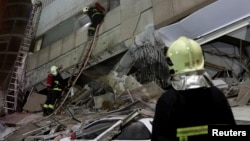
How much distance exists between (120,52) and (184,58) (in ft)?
22.7

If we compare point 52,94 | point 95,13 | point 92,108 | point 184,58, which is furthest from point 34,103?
point 184,58

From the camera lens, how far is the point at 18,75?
39.2 feet

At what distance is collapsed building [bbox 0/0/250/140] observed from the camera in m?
6.64

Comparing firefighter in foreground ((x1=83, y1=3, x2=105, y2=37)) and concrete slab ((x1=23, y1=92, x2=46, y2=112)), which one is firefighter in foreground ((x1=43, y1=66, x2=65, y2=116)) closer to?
concrete slab ((x1=23, y1=92, x2=46, y2=112))

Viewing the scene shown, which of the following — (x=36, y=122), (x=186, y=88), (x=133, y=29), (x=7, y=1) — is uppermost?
(x=7, y=1)

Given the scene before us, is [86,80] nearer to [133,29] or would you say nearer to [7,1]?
[133,29]

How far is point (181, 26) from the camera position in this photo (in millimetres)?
6852

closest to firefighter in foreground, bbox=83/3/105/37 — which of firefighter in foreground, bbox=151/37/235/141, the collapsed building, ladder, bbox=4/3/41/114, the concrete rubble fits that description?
the collapsed building

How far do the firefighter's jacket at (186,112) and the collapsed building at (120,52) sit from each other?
2521 mm

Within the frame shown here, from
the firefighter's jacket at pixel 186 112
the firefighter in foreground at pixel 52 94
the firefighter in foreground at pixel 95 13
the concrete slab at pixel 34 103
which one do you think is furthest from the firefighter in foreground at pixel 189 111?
the concrete slab at pixel 34 103

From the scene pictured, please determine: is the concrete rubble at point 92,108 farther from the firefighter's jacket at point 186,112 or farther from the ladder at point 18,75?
the firefighter's jacket at point 186,112

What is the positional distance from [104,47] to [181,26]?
10.1 ft

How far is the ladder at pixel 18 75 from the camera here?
10.9 metres

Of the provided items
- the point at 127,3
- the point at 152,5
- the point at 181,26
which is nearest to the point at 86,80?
the point at 127,3
